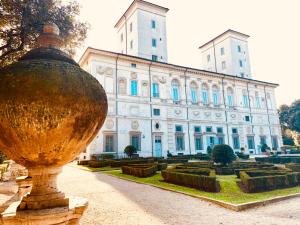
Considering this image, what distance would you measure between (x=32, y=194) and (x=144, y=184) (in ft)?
30.0

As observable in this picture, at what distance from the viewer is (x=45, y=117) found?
2.09 metres

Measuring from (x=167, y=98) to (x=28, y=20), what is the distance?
2334cm

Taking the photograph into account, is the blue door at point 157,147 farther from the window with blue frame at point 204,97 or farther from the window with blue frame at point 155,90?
the window with blue frame at point 204,97

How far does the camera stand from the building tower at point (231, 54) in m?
45.0

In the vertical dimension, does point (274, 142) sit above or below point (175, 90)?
below

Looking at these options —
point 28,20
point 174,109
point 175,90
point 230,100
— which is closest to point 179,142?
point 174,109

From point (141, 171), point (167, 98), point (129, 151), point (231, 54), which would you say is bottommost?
point (141, 171)

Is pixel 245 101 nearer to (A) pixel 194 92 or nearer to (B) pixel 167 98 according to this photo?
(A) pixel 194 92

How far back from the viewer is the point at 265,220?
18.2ft

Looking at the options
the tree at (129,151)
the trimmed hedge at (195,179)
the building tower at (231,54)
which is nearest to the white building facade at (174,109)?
the tree at (129,151)

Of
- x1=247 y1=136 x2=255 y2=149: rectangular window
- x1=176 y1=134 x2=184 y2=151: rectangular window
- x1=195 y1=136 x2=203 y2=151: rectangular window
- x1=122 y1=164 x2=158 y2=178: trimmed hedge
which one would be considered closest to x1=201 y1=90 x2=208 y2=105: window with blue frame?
x1=195 y1=136 x2=203 y2=151: rectangular window

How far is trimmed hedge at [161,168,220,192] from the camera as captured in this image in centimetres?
885

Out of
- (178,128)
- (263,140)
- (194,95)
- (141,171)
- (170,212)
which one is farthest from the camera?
(263,140)

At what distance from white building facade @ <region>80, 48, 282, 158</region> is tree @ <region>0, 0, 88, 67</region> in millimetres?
14901
